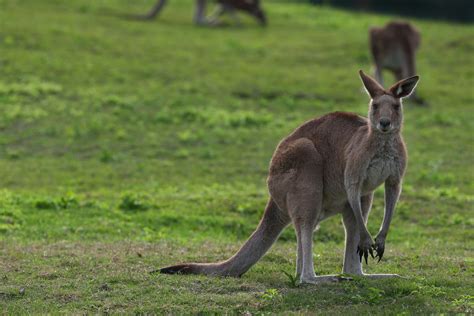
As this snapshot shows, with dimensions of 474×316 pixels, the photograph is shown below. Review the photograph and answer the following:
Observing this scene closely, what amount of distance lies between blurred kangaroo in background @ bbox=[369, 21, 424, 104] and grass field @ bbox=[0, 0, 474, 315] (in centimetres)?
69

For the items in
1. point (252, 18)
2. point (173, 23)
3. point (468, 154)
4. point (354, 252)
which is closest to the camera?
point (354, 252)

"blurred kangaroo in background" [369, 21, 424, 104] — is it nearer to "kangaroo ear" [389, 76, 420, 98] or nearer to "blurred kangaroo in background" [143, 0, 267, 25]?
"blurred kangaroo in background" [143, 0, 267, 25]

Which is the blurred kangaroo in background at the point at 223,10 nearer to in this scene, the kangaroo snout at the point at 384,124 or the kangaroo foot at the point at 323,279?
the kangaroo foot at the point at 323,279

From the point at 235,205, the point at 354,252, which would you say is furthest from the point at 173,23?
the point at 354,252

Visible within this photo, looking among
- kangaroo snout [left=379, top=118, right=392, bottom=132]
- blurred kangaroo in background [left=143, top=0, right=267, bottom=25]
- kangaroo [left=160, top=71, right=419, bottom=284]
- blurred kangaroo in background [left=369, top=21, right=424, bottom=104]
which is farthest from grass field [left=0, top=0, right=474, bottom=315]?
kangaroo snout [left=379, top=118, right=392, bottom=132]

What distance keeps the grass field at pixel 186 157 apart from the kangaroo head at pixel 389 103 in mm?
1204

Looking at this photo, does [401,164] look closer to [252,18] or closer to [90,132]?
[90,132]

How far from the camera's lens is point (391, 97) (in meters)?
7.16

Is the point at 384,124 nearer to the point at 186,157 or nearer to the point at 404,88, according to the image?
the point at 404,88

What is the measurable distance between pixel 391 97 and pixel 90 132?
31.3ft

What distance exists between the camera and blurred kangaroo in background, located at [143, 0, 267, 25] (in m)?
26.0

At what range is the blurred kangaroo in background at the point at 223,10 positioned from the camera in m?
26.0

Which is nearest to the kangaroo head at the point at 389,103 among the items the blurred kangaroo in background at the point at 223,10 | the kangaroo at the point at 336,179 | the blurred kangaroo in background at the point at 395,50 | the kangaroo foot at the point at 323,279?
the kangaroo at the point at 336,179

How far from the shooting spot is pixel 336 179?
7.50 metres
